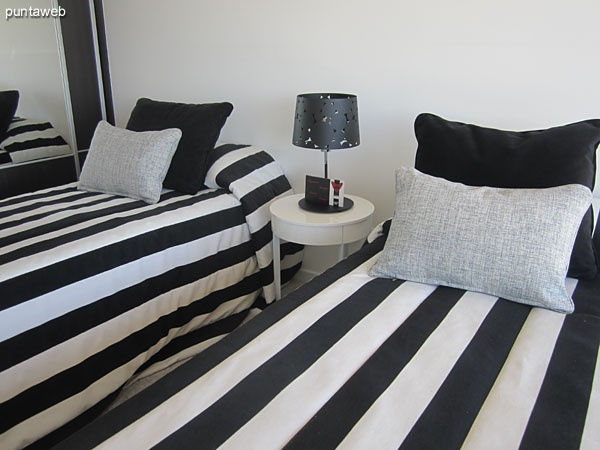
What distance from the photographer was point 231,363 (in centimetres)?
A: 107

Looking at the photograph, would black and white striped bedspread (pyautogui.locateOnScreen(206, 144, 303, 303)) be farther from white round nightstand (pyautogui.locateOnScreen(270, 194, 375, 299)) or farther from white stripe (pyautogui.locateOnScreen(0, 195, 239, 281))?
white round nightstand (pyautogui.locateOnScreen(270, 194, 375, 299))

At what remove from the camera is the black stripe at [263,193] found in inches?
89.9

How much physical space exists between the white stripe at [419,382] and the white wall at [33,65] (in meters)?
2.69

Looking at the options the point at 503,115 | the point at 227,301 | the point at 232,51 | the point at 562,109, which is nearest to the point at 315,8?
the point at 232,51

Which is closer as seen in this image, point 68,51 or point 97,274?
point 97,274

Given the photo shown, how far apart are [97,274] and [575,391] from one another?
56.7 inches

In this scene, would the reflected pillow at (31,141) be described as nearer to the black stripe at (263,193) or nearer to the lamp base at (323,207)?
the black stripe at (263,193)

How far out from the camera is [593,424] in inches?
35.5

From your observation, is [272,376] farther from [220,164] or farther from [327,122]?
[220,164]

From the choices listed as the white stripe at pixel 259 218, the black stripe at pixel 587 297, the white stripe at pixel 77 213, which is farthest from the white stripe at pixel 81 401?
the black stripe at pixel 587 297

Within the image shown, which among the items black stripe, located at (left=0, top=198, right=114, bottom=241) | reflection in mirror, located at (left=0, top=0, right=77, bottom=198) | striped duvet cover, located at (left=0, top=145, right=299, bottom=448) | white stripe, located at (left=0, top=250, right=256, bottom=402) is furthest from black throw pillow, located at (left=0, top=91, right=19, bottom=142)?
white stripe, located at (left=0, top=250, right=256, bottom=402)

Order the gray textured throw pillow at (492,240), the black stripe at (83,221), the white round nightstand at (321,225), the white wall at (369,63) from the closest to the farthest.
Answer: the gray textured throw pillow at (492,240)
the black stripe at (83,221)
the white wall at (369,63)
the white round nightstand at (321,225)

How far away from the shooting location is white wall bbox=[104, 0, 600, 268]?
1.84 meters

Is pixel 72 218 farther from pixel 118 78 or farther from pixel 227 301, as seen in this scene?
pixel 118 78
